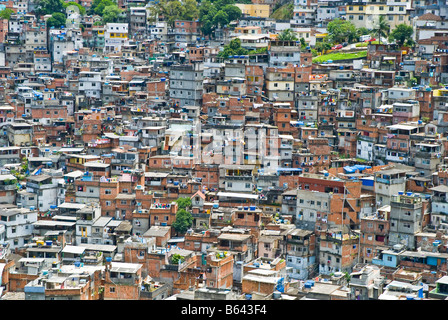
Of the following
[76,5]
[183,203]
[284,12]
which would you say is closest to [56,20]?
[76,5]

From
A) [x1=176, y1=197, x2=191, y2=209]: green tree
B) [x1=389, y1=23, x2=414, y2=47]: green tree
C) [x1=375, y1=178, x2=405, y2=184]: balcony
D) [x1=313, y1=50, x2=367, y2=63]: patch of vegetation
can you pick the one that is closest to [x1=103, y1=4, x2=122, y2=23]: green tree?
[x1=313, y1=50, x2=367, y2=63]: patch of vegetation

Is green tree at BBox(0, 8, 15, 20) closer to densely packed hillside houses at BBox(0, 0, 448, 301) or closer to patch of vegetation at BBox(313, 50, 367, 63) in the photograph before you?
densely packed hillside houses at BBox(0, 0, 448, 301)

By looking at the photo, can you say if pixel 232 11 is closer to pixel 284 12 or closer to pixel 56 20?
pixel 284 12

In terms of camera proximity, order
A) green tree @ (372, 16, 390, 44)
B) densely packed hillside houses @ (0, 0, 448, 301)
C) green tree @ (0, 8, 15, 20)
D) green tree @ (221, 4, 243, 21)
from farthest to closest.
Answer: green tree @ (0, 8, 15, 20)
green tree @ (221, 4, 243, 21)
green tree @ (372, 16, 390, 44)
densely packed hillside houses @ (0, 0, 448, 301)

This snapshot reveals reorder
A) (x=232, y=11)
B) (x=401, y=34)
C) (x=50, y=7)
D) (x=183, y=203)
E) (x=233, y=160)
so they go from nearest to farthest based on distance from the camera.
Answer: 1. (x=183, y=203)
2. (x=233, y=160)
3. (x=401, y=34)
4. (x=232, y=11)
5. (x=50, y=7)

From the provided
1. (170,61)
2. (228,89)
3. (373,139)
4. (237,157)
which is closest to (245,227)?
(237,157)
